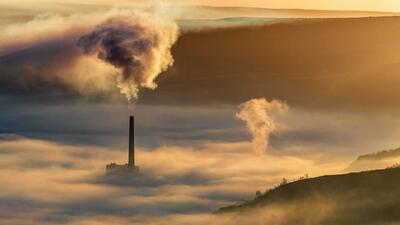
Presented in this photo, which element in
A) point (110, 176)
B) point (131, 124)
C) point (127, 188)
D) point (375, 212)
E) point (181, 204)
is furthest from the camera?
point (131, 124)

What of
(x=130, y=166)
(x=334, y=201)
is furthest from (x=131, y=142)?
(x=334, y=201)

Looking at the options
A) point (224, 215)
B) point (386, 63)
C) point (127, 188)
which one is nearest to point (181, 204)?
point (224, 215)

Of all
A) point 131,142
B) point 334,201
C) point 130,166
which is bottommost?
point 334,201

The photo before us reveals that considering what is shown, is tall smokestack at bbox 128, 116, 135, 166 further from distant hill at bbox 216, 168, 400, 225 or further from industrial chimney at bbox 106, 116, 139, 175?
distant hill at bbox 216, 168, 400, 225

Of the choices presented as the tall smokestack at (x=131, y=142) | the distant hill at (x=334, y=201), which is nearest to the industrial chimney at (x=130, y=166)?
the tall smokestack at (x=131, y=142)

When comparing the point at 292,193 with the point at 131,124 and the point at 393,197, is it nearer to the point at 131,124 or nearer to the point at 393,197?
the point at 393,197

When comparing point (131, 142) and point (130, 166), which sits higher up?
point (131, 142)

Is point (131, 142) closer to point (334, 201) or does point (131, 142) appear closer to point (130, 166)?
point (130, 166)

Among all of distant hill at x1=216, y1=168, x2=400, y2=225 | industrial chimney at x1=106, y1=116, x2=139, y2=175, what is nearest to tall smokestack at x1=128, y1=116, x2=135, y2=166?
industrial chimney at x1=106, y1=116, x2=139, y2=175

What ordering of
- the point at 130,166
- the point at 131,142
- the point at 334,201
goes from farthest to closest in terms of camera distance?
the point at 131,142
the point at 130,166
the point at 334,201
